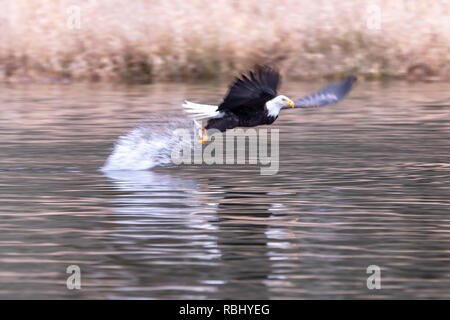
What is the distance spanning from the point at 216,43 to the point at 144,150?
11244mm

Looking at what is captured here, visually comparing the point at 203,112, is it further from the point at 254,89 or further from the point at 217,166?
the point at 254,89

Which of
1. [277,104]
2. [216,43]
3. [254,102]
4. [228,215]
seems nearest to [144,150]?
[254,102]

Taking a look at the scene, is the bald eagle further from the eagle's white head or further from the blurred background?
the blurred background

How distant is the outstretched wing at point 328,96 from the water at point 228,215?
23.5 inches

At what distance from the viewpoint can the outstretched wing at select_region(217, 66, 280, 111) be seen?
10586 millimetres

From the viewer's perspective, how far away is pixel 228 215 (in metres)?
8.71

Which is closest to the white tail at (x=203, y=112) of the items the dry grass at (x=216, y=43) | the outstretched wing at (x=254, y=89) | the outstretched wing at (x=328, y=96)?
the outstretched wing at (x=254, y=89)

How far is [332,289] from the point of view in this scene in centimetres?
641

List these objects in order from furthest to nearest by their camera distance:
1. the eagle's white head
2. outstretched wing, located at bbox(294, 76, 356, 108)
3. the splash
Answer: outstretched wing, located at bbox(294, 76, 356, 108), the splash, the eagle's white head

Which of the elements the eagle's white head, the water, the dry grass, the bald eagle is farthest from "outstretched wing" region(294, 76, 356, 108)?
the dry grass

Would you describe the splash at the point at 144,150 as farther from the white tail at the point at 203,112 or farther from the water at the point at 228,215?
the white tail at the point at 203,112

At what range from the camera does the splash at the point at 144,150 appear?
1156 centimetres

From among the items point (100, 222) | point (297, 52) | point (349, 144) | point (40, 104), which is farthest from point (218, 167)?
point (297, 52)

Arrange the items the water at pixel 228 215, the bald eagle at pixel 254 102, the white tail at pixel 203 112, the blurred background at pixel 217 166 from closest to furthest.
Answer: the water at pixel 228 215, the blurred background at pixel 217 166, the bald eagle at pixel 254 102, the white tail at pixel 203 112
